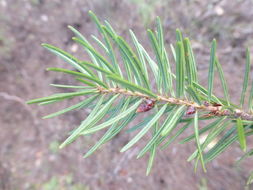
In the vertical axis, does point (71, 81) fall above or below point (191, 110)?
below

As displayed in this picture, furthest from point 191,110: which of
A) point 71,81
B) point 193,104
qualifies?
point 71,81

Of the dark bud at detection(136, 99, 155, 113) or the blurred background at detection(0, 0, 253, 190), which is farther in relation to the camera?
the blurred background at detection(0, 0, 253, 190)

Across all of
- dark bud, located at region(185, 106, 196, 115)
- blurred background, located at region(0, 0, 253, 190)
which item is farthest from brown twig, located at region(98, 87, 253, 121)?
blurred background, located at region(0, 0, 253, 190)

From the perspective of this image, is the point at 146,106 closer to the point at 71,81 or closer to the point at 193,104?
the point at 193,104

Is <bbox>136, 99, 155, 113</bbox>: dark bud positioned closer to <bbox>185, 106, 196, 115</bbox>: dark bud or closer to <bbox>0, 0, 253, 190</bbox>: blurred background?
<bbox>185, 106, 196, 115</bbox>: dark bud

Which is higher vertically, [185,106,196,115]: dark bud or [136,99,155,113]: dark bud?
[185,106,196,115]: dark bud

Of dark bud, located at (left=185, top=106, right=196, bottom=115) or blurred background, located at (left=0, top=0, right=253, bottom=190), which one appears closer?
dark bud, located at (left=185, top=106, right=196, bottom=115)

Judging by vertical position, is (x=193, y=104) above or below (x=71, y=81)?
above

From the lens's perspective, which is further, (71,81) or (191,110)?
(71,81)

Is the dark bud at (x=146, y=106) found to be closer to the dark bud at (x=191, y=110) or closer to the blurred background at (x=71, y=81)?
the dark bud at (x=191, y=110)
